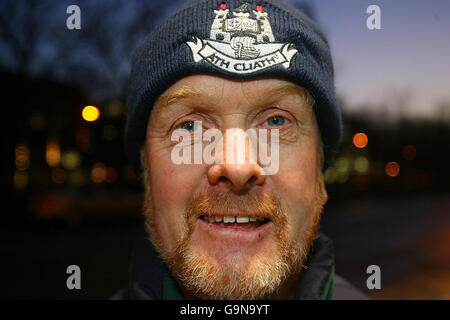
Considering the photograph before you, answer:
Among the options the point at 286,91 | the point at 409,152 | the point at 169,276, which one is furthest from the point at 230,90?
the point at 409,152

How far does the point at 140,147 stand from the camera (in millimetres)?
2061

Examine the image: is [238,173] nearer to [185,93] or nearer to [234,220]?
[234,220]

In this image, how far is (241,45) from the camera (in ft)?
5.14

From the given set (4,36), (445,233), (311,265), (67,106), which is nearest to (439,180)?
(445,233)

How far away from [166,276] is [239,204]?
0.67 meters

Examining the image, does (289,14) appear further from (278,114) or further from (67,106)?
(67,106)

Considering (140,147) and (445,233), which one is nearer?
(140,147)

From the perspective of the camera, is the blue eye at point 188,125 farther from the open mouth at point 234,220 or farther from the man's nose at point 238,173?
the open mouth at point 234,220

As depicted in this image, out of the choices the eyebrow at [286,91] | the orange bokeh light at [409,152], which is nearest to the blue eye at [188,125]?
the eyebrow at [286,91]

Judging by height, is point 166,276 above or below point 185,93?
below

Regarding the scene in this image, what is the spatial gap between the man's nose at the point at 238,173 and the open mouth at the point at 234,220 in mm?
114

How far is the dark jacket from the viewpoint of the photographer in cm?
183

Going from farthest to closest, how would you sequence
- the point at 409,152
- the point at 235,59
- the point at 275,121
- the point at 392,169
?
the point at 409,152
the point at 392,169
the point at 275,121
the point at 235,59
